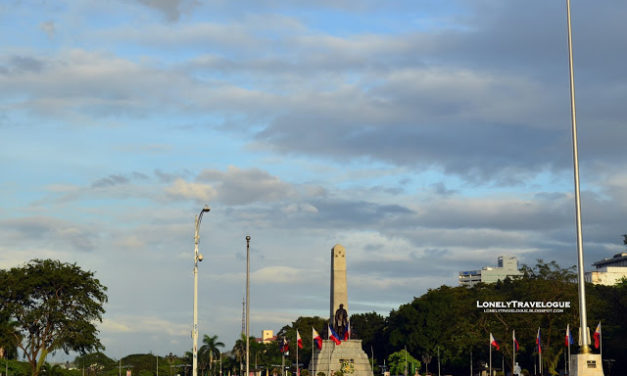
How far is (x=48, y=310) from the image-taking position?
94750mm

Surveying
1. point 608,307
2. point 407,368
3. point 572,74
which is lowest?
point 407,368

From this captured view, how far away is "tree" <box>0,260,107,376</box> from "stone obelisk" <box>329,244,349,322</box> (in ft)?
90.6

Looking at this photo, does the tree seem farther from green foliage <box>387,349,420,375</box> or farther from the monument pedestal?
green foliage <box>387,349,420,375</box>

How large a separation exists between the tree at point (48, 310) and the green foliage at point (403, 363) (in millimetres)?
56335

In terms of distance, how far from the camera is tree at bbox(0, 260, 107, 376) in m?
94.2

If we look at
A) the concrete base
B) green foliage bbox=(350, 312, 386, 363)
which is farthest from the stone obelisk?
green foliage bbox=(350, 312, 386, 363)

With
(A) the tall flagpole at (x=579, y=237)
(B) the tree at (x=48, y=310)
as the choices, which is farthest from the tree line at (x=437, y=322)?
(A) the tall flagpole at (x=579, y=237)

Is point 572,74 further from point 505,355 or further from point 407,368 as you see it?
point 407,368

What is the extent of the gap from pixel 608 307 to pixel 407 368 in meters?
42.9

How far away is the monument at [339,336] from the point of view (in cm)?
8850

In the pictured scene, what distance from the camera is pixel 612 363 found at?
11406 cm

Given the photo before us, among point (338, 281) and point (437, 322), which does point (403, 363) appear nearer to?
point (437, 322)

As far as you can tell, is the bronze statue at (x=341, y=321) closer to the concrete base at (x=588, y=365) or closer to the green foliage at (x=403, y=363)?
the green foliage at (x=403, y=363)

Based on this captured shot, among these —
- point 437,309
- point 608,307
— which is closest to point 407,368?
point 437,309
